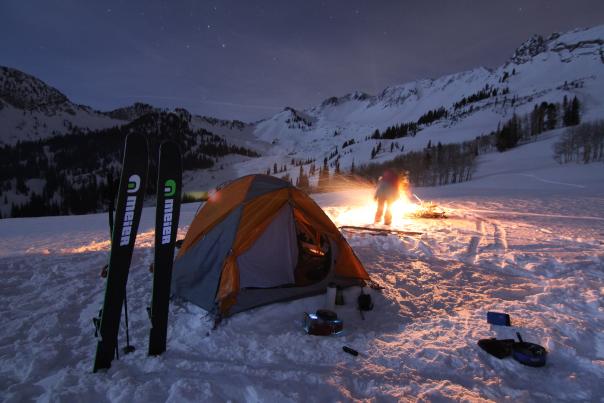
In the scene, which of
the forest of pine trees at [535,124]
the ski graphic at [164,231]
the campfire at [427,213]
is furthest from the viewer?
the forest of pine trees at [535,124]

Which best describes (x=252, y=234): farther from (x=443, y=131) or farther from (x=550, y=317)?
(x=443, y=131)

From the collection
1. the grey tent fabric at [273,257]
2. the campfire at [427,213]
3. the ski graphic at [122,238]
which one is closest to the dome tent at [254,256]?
the grey tent fabric at [273,257]

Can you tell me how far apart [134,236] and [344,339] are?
308 cm

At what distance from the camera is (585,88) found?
14325cm

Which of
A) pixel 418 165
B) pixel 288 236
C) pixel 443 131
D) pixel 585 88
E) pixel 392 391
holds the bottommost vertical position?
pixel 392 391

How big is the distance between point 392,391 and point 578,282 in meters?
5.55

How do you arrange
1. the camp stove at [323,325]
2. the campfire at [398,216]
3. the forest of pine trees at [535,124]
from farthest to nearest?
A: the forest of pine trees at [535,124] < the campfire at [398,216] < the camp stove at [323,325]

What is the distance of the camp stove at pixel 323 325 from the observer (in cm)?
478

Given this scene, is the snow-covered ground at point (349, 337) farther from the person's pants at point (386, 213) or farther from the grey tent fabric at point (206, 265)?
the person's pants at point (386, 213)

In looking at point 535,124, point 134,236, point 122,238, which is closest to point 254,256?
point 134,236

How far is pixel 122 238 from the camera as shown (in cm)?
378

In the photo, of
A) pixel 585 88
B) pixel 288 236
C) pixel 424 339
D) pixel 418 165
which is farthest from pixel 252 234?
pixel 585 88

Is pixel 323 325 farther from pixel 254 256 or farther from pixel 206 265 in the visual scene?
pixel 206 265

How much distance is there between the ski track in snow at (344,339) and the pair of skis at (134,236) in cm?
35
